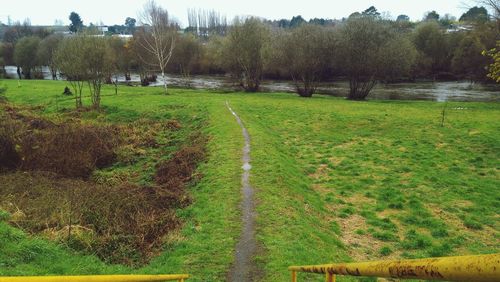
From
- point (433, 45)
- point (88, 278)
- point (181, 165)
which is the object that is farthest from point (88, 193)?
point (433, 45)

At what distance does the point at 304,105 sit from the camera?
127 feet

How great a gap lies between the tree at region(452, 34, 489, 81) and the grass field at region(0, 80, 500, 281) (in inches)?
1245

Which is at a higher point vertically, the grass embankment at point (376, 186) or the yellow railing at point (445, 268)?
the yellow railing at point (445, 268)

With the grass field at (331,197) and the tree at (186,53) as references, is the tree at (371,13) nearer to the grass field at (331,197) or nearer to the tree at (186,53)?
the grass field at (331,197)

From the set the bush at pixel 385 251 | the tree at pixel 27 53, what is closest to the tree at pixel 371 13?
the bush at pixel 385 251

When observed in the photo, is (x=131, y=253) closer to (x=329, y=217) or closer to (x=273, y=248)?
(x=273, y=248)

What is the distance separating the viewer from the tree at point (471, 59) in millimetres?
56353

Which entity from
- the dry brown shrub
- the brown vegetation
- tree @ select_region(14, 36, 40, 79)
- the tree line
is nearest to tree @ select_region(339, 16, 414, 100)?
the tree line

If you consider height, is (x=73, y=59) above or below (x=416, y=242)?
above

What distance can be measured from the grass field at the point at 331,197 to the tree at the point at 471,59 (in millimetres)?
31626

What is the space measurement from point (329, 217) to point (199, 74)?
81169 millimetres

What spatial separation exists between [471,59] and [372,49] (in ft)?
80.4

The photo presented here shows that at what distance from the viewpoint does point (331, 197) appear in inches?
615

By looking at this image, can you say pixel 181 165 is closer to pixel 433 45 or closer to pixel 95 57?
pixel 95 57
